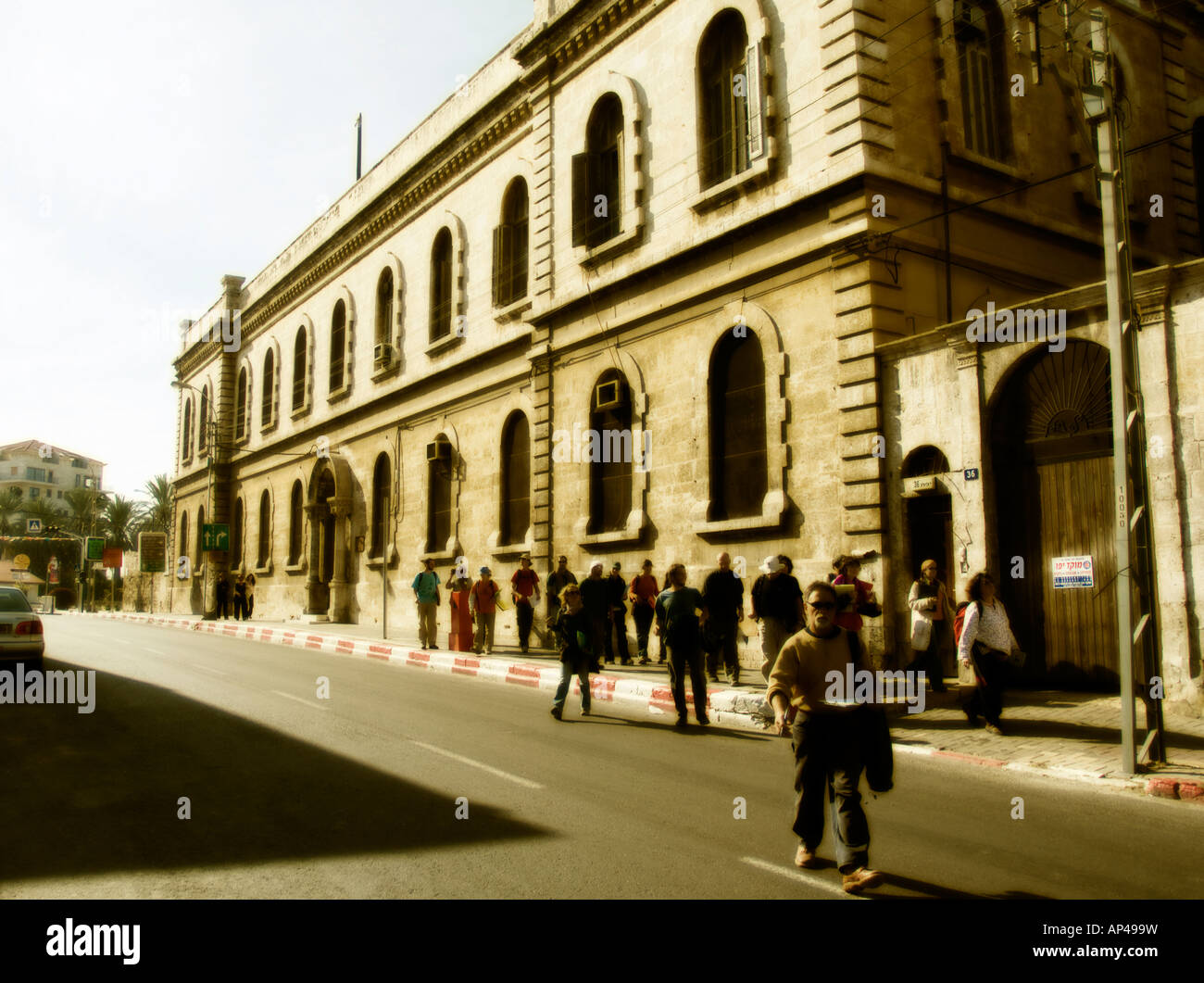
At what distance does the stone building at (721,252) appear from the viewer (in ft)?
44.3

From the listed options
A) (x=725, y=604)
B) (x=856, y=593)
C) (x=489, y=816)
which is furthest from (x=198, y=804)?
(x=725, y=604)

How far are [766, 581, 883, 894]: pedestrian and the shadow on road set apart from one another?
1721 mm

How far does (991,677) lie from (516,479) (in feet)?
44.4

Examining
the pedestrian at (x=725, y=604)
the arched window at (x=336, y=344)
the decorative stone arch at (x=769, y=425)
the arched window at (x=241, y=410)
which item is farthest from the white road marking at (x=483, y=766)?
the arched window at (x=241, y=410)

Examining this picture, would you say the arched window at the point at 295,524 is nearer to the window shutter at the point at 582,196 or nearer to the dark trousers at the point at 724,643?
the window shutter at the point at 582,196

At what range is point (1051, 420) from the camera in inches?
467

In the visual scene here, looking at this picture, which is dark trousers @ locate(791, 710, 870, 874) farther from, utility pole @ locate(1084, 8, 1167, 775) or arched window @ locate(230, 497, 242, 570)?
arched window @ locate(230, 497, 242, 570)

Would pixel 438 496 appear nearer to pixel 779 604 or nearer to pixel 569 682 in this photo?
pixel 569 682

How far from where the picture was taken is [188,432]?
1913 inches

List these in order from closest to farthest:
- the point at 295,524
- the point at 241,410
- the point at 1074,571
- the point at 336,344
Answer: the point at 1074,571 → the point at 336,344 → the point at 295,524 → the point at 241,410

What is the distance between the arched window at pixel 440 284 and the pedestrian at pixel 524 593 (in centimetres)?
951

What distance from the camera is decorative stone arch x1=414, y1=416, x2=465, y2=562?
76.9 feet

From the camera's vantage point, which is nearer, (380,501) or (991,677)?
(991,677)
